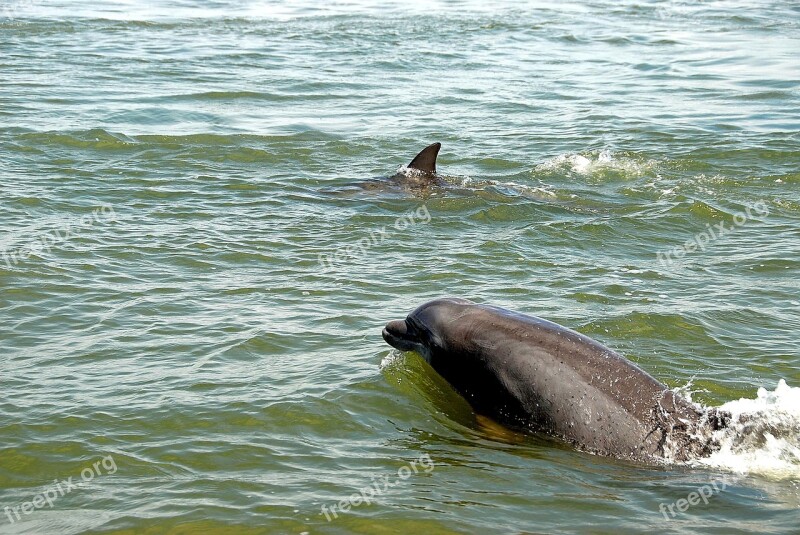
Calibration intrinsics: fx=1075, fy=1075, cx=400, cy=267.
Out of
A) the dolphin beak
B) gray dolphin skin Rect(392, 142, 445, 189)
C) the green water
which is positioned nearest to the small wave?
the green water

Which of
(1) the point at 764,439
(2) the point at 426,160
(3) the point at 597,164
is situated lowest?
(1) the point at 764,439

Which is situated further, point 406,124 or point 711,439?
point 406,124

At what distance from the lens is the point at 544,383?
27.3 ft

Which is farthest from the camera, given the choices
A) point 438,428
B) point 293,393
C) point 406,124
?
point 406,124

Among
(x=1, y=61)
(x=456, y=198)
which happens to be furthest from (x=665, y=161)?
(x=1, y=61)

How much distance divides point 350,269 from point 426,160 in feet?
13.3

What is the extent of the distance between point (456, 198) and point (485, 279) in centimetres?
372

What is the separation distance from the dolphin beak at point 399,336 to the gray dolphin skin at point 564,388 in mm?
426

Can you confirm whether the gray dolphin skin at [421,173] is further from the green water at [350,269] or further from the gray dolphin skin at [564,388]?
the gray dolphin skin at [564,388]

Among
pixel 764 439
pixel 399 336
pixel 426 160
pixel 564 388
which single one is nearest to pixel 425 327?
pixel 399 336

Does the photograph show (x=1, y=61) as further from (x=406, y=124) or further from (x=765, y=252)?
(x=765, y=252)

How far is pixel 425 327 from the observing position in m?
9.34

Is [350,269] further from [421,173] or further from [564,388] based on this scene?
[564,388]

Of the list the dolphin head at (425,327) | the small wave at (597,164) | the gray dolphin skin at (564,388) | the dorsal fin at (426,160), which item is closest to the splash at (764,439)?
the gray dolphin skin at (564,388)
